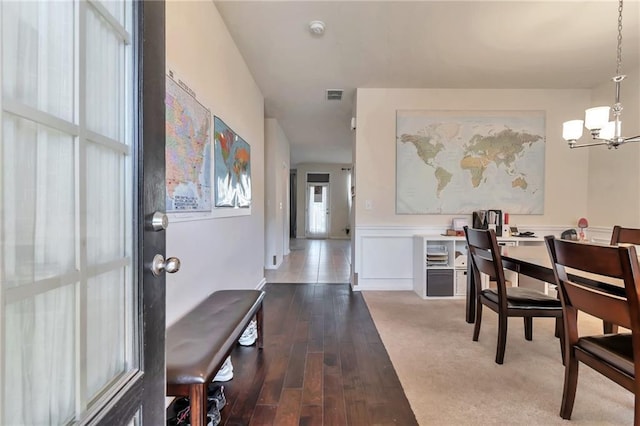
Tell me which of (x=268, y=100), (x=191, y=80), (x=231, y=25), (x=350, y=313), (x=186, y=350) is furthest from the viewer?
(x=268, y=100)

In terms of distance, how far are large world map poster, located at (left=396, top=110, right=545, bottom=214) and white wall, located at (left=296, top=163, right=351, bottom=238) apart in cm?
663

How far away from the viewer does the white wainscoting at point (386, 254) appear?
3.84 metres

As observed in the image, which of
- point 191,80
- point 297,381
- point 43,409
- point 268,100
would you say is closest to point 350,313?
point 297,381

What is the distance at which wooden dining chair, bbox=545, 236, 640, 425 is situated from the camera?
113 centimetres

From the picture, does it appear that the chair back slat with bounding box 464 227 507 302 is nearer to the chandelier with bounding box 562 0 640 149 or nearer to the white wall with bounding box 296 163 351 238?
the chandelier with bounding box 562 0 640 149

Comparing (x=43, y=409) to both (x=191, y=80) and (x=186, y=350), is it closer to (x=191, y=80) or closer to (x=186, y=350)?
(x=186, y=350)

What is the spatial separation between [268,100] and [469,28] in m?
2.62

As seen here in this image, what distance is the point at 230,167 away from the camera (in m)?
2.55

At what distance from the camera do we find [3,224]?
17.9 inches

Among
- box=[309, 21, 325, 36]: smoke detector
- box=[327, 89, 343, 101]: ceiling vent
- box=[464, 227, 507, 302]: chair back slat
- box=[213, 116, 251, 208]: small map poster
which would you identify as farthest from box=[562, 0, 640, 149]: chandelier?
box=[213, 116, 251, 208]: small map poster

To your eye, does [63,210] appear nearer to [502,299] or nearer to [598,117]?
[502,299]

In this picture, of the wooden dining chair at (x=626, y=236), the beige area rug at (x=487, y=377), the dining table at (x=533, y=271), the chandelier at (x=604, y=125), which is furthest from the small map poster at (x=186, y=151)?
the wooden dining chair at (x=626, y=236)

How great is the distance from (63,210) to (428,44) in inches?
120

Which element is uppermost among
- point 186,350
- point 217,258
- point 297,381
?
point 217,258
